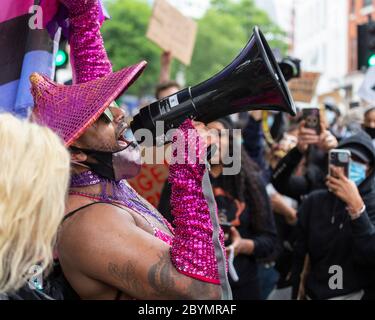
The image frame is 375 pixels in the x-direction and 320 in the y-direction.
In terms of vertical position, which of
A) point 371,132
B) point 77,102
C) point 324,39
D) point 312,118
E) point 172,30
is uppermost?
point 324,39

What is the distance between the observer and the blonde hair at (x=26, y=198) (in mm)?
1402

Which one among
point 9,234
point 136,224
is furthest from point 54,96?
point 9,234

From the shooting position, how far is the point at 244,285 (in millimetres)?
3549

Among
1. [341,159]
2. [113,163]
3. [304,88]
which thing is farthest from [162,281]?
[304,88]

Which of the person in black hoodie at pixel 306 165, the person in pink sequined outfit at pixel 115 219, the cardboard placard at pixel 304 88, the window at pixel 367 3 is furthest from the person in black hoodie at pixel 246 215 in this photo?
the window at pixel 367 3

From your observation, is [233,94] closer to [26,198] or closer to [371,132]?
[26,198]

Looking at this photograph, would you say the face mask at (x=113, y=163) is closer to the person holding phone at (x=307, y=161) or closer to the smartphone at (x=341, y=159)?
the smartphone at (x=341, y=159)

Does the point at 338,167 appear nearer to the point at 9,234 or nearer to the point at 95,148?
the point at 95,148

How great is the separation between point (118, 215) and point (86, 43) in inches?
38.2

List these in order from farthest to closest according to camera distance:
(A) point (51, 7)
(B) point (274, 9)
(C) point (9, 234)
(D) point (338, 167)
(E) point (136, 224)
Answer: (B) point (274, 9)
(D) point (338, 167)
(A) point (51, 7)
(E) point (136, 224)
(C) point (9, 234)

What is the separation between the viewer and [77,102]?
1.91m

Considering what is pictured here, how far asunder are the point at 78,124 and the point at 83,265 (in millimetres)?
431

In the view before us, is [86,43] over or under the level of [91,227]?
over

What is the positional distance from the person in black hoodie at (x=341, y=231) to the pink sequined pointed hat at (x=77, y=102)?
1.63 m
